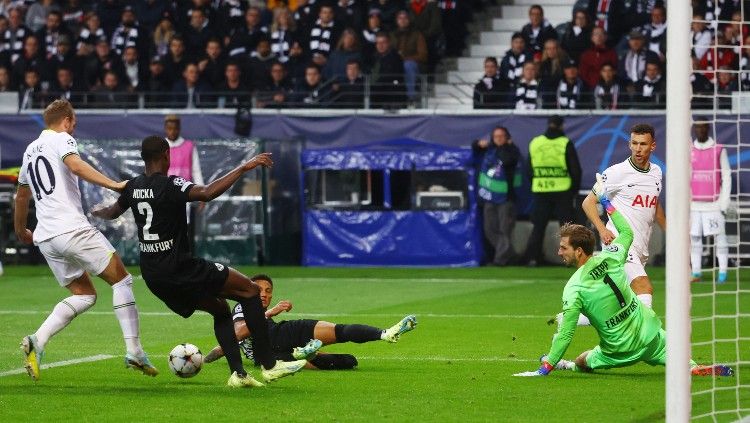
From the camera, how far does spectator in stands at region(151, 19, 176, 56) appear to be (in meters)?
27.0

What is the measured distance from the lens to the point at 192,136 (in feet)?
79.2

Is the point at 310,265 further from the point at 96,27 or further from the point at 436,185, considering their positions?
the point at 96,27

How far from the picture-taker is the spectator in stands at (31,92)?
2505 cm

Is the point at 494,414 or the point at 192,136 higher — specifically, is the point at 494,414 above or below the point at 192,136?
below

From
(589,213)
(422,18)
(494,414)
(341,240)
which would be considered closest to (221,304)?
(494,414)

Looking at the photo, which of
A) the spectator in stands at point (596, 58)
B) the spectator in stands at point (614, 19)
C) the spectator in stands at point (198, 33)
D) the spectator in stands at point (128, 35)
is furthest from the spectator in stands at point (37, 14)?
the spectator in stands at point (596, 58)

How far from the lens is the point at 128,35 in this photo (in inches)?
1056

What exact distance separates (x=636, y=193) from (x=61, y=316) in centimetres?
454

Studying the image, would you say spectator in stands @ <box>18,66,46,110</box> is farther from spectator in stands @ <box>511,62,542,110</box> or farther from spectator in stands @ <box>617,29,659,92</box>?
spectator in stands @ <box>617,29,659,92</box>

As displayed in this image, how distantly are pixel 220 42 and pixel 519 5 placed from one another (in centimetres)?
548

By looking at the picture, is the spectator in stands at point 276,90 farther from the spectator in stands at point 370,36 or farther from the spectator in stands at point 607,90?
the spectator in stands at point 607,90

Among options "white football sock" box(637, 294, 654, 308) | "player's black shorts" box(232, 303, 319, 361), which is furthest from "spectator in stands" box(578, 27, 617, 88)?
"player's black shorts" box(232, 303, 319, 361)

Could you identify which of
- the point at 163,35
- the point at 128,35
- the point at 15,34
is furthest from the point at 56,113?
the point at 15,34

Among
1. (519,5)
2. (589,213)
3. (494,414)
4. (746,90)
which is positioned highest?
(519,5)
